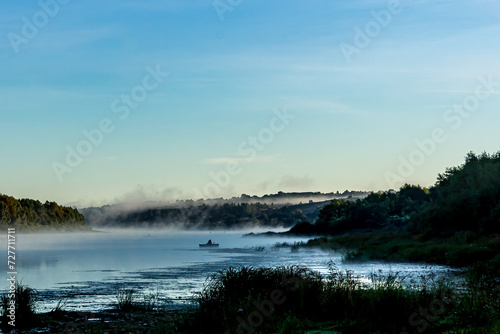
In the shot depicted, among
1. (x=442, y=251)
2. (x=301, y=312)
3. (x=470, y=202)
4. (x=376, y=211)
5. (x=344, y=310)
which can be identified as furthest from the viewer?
(x=376, y=211)

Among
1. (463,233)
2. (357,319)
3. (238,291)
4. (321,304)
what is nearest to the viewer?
(357,319)

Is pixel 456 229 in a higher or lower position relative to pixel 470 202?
lower

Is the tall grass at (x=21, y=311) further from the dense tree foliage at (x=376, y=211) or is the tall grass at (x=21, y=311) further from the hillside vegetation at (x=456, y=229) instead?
the dense tree foliage at (x=376, y=211)

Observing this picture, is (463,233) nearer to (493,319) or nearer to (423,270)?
(423,270)

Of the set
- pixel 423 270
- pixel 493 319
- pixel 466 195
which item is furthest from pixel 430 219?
pixel 493 319

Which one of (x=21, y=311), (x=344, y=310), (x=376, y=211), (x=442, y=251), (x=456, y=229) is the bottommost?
(x=21, y=311)

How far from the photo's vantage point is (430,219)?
2645 inches

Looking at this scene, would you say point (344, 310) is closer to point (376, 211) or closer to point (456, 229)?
point (456, 229)

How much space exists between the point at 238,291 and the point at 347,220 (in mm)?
108097

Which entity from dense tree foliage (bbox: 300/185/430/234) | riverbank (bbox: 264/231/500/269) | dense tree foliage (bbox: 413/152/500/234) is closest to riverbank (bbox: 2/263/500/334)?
riverbank (bbox: 264/231/500/269)

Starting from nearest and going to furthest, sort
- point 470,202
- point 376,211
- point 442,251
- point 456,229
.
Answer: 1. point 442,251
2. point 470,202
3. point 456,229
4. point 376,211

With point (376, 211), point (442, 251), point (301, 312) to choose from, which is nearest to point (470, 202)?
point (442, 251)

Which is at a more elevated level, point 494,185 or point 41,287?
point 494,185

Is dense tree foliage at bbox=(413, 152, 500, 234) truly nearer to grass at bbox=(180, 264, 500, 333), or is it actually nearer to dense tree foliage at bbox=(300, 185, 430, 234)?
dense tree foliage at bbox=(300, 185, 430, 234)
